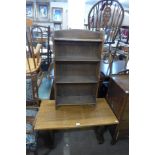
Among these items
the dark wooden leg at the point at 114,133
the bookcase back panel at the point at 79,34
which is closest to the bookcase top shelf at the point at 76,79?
the bookcase back panel at the point at 79,34

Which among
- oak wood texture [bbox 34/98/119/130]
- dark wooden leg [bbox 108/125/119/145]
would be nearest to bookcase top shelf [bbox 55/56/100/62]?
oak wood texture [bbox 34/98/119/130]

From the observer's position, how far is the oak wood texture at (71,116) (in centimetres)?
147

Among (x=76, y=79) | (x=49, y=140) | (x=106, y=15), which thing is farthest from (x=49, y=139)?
(x=106, y=15)

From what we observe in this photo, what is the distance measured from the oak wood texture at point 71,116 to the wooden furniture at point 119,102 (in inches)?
3.1

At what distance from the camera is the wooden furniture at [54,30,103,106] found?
1.59 m

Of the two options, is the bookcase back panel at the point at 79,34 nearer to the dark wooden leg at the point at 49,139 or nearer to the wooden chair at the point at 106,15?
the wooden chair at the point at 106,15

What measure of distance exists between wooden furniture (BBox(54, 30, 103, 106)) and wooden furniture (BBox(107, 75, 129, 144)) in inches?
8.1

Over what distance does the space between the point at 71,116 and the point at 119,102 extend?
49 centimetres

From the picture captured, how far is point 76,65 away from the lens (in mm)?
1717

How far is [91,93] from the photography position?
6.07ft

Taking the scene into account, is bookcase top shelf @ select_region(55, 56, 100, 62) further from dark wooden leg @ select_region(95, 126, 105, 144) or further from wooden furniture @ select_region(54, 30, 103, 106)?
dark wooden leg @ select_region(95, 126, 105, 144)

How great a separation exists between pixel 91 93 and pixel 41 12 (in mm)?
4116
